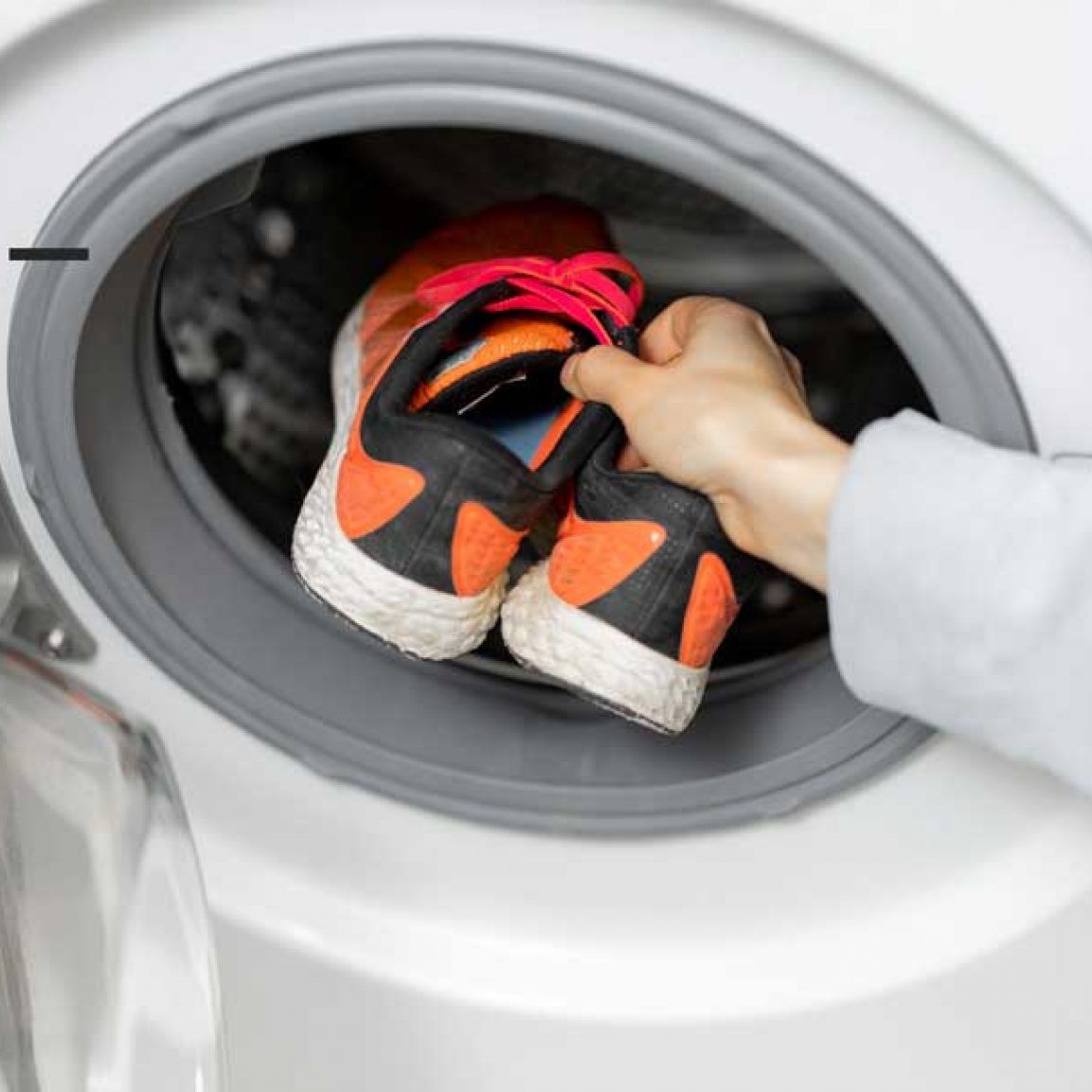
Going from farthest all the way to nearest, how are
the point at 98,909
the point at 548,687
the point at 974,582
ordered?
the point at 548,687
the point at 98,909
the point at 974,582

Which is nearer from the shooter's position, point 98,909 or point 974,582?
point 974,582

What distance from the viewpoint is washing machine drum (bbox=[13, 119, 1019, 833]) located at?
616 mm

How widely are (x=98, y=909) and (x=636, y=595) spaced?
22cm

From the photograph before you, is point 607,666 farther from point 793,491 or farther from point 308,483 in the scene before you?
point 308,483

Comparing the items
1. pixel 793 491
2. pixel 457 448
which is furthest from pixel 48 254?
pixel 793 491

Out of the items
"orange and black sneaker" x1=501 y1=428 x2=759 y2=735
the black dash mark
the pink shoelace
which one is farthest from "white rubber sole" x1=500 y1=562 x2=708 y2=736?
the black dash mark

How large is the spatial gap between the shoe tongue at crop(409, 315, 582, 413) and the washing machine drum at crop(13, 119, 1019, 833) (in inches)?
4.1

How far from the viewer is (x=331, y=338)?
942 millimetres

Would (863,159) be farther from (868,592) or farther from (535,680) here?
(535,680)

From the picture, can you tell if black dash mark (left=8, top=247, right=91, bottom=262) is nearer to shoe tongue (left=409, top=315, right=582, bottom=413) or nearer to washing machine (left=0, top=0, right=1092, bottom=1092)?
washing machine (left=0, top=0, right=1092, bottom=1092)

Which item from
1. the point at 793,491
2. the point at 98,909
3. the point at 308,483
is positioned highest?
the point at 793,491

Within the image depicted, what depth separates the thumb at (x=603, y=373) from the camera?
0.57 meters

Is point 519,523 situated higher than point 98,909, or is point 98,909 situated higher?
point 519,523

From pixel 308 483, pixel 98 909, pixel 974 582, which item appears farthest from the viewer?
pixel 308 483
